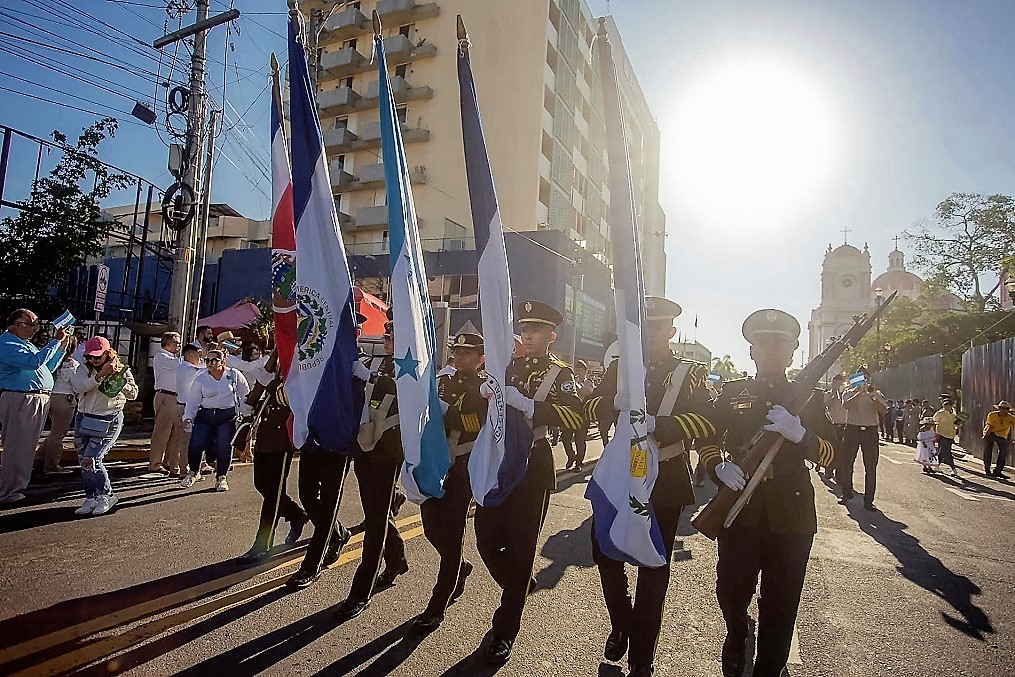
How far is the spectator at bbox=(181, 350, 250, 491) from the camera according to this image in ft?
25.5

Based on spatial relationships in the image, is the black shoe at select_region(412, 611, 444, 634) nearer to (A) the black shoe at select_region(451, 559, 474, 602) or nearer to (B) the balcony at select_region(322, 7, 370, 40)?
(A) the black shoe at select_region(451, 559, 474, 602)

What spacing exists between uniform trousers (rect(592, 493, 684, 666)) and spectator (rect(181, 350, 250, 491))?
562cm

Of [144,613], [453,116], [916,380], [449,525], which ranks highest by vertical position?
[453,116]

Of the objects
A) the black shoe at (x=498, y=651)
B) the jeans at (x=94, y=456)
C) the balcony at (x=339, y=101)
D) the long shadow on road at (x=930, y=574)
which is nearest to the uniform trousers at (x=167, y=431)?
the jeans at (x=94, y=456)

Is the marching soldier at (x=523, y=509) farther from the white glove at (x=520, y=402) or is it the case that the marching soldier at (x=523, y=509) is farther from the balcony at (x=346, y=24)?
the balcony at (x=346, y=24)

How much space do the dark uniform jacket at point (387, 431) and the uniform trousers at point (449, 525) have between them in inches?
14.5

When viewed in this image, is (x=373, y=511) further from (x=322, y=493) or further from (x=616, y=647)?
(x=616, y=647)

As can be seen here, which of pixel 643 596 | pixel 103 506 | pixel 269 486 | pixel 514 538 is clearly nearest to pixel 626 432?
pixel 643 596

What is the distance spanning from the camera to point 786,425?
332 cm

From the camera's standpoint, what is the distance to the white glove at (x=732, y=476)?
132 inches

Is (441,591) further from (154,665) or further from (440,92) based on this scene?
(440,92)

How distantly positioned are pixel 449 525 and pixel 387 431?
0.74 metres

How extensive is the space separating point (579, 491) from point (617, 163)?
6.88 m

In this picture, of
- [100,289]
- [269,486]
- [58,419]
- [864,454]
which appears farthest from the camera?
[100,289]
